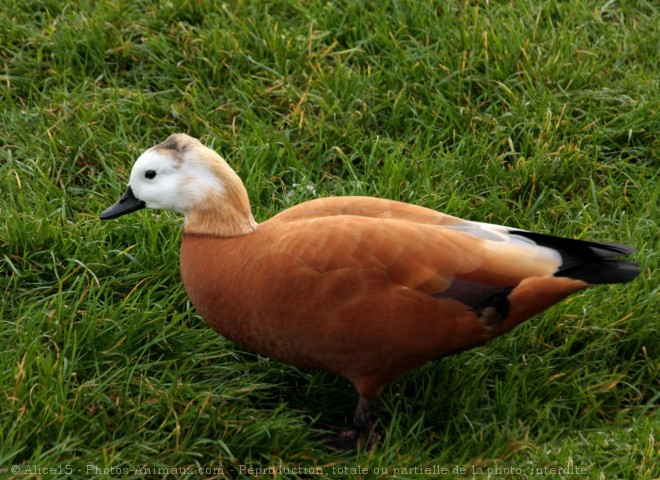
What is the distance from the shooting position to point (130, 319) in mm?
3777

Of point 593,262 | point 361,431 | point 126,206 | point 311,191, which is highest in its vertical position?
point 593,262

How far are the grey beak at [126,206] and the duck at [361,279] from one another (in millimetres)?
131

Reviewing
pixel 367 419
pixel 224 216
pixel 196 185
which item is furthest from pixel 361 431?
pixel 196 185

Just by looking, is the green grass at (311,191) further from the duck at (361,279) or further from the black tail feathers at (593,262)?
the black tail feathers at (593,262)

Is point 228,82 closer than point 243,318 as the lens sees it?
No

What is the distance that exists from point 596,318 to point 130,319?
1846mm

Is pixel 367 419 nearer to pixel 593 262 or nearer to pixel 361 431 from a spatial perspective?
pixel 361 431

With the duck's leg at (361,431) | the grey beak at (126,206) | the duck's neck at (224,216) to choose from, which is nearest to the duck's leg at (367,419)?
the duck's leg at (361,431)

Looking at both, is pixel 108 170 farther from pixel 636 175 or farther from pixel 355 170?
pixel 636 175

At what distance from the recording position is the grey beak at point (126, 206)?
3779 mm

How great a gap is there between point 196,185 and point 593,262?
1.48 meters

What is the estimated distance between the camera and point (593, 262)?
352cm

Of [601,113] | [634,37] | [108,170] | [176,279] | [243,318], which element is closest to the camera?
Result: [243,318]

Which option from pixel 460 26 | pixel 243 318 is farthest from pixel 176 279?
pixel 460 26
